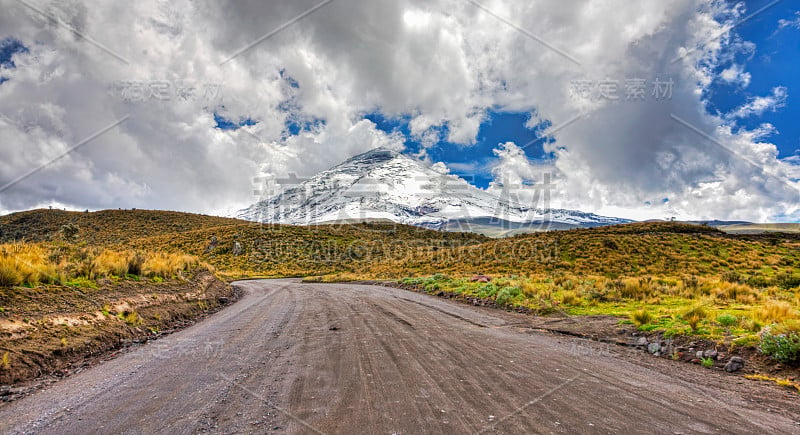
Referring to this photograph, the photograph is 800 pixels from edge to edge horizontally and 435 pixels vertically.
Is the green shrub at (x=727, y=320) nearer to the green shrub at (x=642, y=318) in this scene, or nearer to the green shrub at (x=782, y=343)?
the green shrub at (x=782, y=343)

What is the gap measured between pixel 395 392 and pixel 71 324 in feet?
23.9

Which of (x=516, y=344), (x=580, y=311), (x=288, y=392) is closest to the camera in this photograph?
(x=288, y=392)

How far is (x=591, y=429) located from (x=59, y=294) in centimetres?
1091

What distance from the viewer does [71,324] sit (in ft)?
23.3

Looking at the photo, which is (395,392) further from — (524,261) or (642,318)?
(524,261)

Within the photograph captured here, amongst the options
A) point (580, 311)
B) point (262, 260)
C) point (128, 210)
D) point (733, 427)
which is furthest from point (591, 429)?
point (128, 210)

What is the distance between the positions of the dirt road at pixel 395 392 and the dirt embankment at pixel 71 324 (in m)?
0.67

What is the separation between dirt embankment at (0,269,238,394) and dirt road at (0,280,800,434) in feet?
2.19

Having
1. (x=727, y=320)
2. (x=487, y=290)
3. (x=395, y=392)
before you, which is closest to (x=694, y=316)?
(x=727, y=320)

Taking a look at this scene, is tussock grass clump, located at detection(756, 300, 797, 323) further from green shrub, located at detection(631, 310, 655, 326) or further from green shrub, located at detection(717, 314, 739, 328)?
green shrub, located at detection(631, 310, 655, 326)

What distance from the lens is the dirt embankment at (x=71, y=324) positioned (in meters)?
5.54

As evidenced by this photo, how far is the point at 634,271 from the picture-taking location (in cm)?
2492

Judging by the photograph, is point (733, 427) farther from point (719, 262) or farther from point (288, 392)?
point (719, 262)

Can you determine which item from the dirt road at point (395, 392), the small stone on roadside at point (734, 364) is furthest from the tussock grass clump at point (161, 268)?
the small stone on roadside at point (734, 364)
